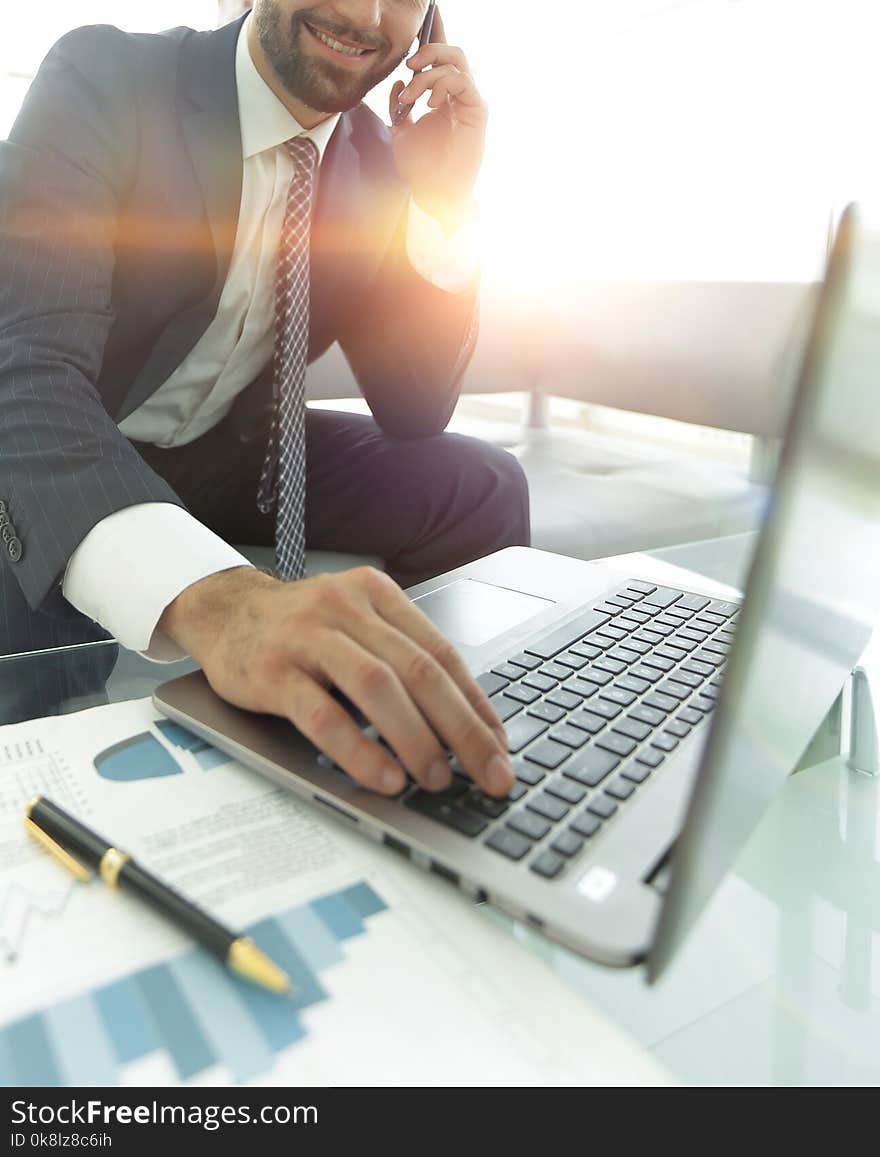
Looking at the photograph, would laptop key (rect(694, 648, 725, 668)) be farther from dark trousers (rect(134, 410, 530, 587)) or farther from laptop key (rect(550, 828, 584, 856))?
dark trousers (rect(134, 410, 530, 587))

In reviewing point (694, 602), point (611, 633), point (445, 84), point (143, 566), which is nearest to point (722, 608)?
point (694, 602)

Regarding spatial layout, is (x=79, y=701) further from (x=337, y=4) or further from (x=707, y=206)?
(x=707, y=206)

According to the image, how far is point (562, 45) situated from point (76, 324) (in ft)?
10.1

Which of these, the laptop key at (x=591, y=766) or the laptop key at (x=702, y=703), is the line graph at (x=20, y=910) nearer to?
the laptop key at (x=591, y=766)

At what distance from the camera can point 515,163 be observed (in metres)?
3.47

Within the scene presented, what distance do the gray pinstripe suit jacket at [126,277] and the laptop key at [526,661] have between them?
0.28 meters

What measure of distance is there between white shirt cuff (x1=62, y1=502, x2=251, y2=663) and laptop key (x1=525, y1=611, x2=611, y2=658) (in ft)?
0.67

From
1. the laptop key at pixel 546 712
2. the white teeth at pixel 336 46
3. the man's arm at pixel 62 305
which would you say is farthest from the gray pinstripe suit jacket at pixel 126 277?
the laptop key at pixel 546 712

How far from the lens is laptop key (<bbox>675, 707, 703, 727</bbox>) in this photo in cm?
48

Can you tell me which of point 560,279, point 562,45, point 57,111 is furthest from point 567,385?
point 562,45

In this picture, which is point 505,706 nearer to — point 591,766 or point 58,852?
point 591,766

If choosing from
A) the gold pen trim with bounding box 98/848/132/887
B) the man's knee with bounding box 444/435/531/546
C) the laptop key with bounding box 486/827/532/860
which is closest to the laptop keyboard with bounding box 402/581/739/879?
the laptop key with bounding box 486/827/532/860

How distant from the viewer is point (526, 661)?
54cm

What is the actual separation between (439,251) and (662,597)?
0.73 m
